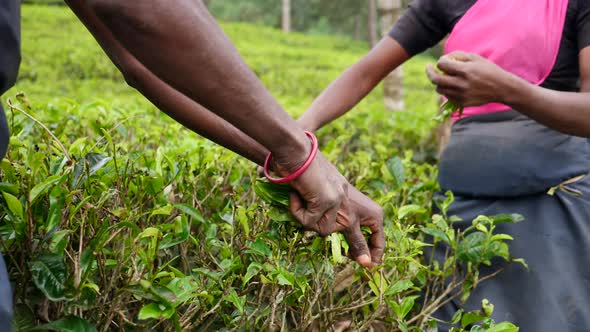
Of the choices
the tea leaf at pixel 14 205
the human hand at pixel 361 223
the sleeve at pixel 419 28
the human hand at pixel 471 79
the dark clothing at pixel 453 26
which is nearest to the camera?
the tea leaf at pixel 14 205

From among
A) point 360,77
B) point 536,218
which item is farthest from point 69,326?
point 536,218

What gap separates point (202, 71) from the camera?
1.00 m

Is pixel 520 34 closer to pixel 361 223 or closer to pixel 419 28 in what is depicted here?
pixel 419 28

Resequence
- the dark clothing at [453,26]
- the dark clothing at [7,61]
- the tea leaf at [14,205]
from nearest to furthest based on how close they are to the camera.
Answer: the dark clothing at [7,61] < the tea leaf at [14,205] < the dark clothing at [453,26]

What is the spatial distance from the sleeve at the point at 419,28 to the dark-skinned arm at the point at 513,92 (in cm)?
44

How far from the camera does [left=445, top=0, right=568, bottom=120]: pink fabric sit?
173 cm

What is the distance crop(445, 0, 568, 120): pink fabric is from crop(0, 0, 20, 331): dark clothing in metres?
1.40

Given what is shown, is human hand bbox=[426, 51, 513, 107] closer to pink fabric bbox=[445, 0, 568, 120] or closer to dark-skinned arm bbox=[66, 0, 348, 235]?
pink fabric bbox=[445, 0, 568, 120]

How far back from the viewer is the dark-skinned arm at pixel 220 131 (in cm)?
130

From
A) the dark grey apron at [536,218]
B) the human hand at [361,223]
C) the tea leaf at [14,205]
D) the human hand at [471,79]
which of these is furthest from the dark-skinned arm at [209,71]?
the dark grey apron at [536,218]

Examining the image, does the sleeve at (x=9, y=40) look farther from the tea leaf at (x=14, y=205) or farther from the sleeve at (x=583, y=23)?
the sleeve at (x=583, y=23)

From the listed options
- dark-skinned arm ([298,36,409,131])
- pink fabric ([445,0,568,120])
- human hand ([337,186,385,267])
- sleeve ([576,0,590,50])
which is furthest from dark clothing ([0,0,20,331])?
sleeve ([576,0,590,50])

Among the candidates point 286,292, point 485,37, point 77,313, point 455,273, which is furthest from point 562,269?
point 77,313

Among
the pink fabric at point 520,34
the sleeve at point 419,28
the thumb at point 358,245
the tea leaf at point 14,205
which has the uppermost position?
the pink fabric at point 520,34
